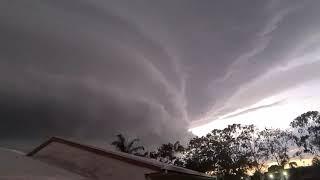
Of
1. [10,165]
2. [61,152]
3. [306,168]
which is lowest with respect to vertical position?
[10,165]

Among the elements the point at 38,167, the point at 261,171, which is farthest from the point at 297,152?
the point at 38,167

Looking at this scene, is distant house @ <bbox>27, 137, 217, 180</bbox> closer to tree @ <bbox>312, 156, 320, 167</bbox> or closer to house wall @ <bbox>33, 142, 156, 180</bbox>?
house wall @ <bbox>33, 142, 156, 180</bbox>

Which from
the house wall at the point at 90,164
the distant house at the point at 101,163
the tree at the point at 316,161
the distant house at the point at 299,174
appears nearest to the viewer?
the distant house at the point at 101,163

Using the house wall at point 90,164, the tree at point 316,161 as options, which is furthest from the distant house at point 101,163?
the tree at point 316,161

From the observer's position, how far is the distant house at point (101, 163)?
1862cm

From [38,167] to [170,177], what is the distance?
6835 millimetres

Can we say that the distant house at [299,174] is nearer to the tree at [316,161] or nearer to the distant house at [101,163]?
the tree at [316,161]

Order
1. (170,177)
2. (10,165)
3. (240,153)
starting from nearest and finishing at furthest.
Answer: (10,165) < (170,177) < (240,153)

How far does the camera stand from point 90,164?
20172 millimetres

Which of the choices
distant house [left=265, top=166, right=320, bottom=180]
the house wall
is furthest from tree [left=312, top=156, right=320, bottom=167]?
the house wall

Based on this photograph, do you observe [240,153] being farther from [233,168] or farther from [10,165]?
[10,165]

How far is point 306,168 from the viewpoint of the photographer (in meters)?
51.0

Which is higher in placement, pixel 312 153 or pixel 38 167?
pixel 312 153

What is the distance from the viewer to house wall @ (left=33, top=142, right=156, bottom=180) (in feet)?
62.2
